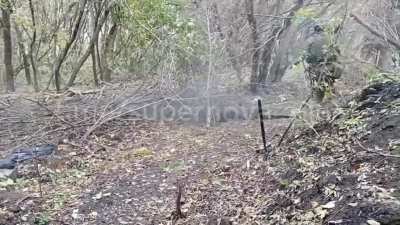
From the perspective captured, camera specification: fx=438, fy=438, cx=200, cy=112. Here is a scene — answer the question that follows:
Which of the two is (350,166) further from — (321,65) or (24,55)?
(24,55)

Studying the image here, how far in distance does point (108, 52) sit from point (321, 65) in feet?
23.5

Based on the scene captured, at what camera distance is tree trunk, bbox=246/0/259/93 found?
8484 millimetres

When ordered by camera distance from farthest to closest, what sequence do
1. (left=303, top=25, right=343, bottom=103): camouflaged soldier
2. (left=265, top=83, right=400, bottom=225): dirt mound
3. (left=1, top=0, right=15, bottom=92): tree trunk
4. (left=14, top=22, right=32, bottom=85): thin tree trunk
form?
(left=14, top=22, right=32, bottom=85): thin tree trunk
(left=1, top=0, right=15, bottom=92): tree trunk
(left=303, top=25, right=343, bottom=103): camouflaged soldier
(left=265, top=83, right=400, bottom=225): dirt mound

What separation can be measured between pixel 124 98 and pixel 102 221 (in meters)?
4.20

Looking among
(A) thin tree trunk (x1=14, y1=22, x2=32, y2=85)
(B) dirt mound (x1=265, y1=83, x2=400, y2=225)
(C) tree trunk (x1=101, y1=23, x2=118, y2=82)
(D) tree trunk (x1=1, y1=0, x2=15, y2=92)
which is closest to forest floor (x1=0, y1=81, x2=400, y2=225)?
(B) dirt mound (x1=265, y1=83, x2=400, y2=225)

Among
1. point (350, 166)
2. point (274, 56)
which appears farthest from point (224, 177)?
point (274, 56)

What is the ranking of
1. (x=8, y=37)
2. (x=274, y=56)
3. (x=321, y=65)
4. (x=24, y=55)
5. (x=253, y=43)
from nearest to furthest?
(x=321, y=65), (x=253, y=43), (x=274, y=56), (x=8, y=37), (x=24, y=55)

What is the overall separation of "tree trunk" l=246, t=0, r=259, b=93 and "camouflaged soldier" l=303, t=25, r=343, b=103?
1.85 m

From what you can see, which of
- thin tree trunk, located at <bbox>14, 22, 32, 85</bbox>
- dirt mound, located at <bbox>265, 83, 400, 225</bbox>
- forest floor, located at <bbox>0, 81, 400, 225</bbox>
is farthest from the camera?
thin tree trunk, located at <bbox>14, 22, 32, 85</bbox>

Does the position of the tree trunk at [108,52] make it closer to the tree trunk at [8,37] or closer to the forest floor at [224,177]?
the tree trunk at [8,37]

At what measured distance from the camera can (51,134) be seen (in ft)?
22.4

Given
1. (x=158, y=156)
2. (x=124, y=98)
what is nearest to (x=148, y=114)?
(x=124, y=98)

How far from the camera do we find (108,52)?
38.7ft

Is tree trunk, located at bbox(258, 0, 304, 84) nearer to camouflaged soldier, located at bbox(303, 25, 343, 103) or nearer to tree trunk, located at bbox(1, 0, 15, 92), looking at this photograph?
camouflaged soldier, located at bbox(303, 25, 343, 103)
